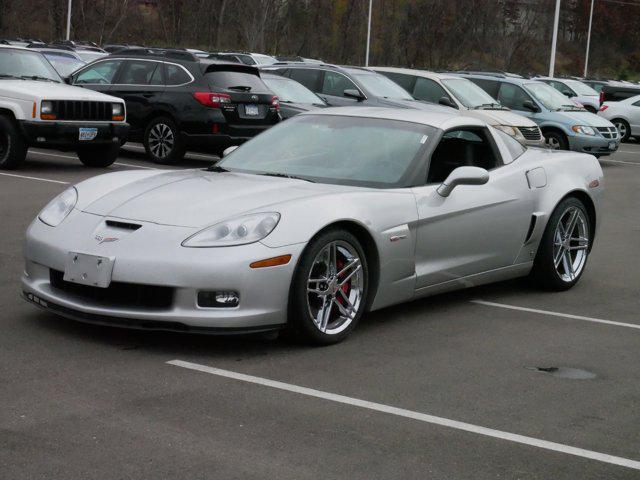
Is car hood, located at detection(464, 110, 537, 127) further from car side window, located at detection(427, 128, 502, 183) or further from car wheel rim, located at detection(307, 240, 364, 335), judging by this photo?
car wheel rim, located at detection(307, 240, 364, 335)

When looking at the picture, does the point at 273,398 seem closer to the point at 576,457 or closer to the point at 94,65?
the point at 576,457

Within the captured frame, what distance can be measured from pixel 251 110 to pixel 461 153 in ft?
30.6

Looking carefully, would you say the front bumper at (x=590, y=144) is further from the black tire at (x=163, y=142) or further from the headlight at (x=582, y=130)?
the black tire at (x=163, y=142)

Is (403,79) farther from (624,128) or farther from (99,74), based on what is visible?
(624,128)

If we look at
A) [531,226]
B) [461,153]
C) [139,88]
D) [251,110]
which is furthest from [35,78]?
[531,226]

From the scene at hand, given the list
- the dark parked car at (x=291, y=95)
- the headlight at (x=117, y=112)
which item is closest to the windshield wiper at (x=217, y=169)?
the headlight at (x=117, y=112)

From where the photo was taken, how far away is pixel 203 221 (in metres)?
6.12

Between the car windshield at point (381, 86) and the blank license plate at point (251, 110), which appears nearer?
the blank license plate at point (251, 110)

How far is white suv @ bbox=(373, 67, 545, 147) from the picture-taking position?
1995cm

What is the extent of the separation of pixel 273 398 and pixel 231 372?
1.62 feet

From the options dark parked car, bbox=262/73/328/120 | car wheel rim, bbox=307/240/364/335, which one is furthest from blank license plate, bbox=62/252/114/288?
dark parked car, bbox=262/73/328/120

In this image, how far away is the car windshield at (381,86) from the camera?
66.0ft

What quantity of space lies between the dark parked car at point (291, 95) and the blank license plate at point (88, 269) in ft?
41.3

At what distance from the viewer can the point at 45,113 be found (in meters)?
14.6
